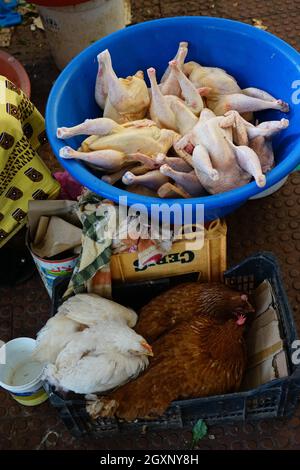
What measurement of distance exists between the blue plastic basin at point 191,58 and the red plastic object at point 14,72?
37cm

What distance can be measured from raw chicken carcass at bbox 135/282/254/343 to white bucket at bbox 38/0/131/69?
48.4 inches

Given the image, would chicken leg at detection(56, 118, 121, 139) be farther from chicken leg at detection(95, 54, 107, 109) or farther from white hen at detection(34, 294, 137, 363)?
white hen at detection(34, 294, 137, 363)

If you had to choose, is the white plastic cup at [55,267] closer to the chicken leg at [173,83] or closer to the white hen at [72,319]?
the white hen at [72,319]

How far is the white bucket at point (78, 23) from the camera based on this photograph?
1.89 meters

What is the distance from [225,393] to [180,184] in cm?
54

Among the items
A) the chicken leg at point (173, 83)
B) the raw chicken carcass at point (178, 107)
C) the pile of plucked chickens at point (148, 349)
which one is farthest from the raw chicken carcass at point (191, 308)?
the chicken leg at point (173, 83)

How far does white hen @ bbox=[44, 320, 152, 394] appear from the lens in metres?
1.14

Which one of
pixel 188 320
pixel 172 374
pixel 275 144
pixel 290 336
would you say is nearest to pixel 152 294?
pixel 188 320

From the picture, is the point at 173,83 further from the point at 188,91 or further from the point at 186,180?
the point at 186,180

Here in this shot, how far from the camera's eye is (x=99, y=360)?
3.77 ft

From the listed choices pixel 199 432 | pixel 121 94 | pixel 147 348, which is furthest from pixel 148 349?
pixel 121 94

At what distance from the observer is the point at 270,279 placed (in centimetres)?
136
